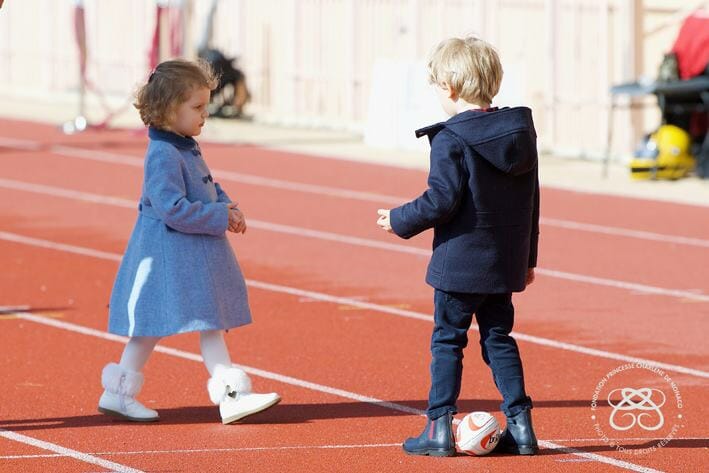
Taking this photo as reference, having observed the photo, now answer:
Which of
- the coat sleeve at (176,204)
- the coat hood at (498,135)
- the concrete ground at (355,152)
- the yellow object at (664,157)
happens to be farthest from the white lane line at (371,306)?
the yellow object at (664,157)

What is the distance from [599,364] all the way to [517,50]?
12.0 meters

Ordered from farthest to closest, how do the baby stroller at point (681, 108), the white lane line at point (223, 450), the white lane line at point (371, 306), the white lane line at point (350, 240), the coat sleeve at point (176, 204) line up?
1. the baby stroller at point (681, 108)
2. the white lane line at point (350, 240)
3. the white lane line at point (371, 306)
4. the coat sleeve at point (176, 204)
5. the white lane line at point (223, 450)

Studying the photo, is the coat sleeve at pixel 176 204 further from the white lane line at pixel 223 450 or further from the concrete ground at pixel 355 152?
the concrete ground at pixel 355 152

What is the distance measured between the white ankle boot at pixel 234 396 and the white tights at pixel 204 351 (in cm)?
6

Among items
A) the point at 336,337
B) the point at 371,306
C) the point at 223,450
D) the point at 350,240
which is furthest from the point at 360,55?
the point at 223,450

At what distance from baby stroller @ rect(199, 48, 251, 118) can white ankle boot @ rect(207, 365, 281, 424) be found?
15.9 metres

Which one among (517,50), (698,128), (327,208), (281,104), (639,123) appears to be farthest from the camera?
(281,104)

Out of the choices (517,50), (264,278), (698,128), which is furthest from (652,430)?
(517,50)

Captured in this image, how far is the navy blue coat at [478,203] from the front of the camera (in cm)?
638

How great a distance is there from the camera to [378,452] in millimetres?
6656

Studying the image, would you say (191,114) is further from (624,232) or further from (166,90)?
(624,232)

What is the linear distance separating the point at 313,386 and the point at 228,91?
15.8m

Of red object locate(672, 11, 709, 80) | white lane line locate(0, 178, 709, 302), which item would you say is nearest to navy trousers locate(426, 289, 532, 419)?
white lane line locate(0, 178, 709, 302)

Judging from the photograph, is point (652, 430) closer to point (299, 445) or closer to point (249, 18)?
point (299, 445)
